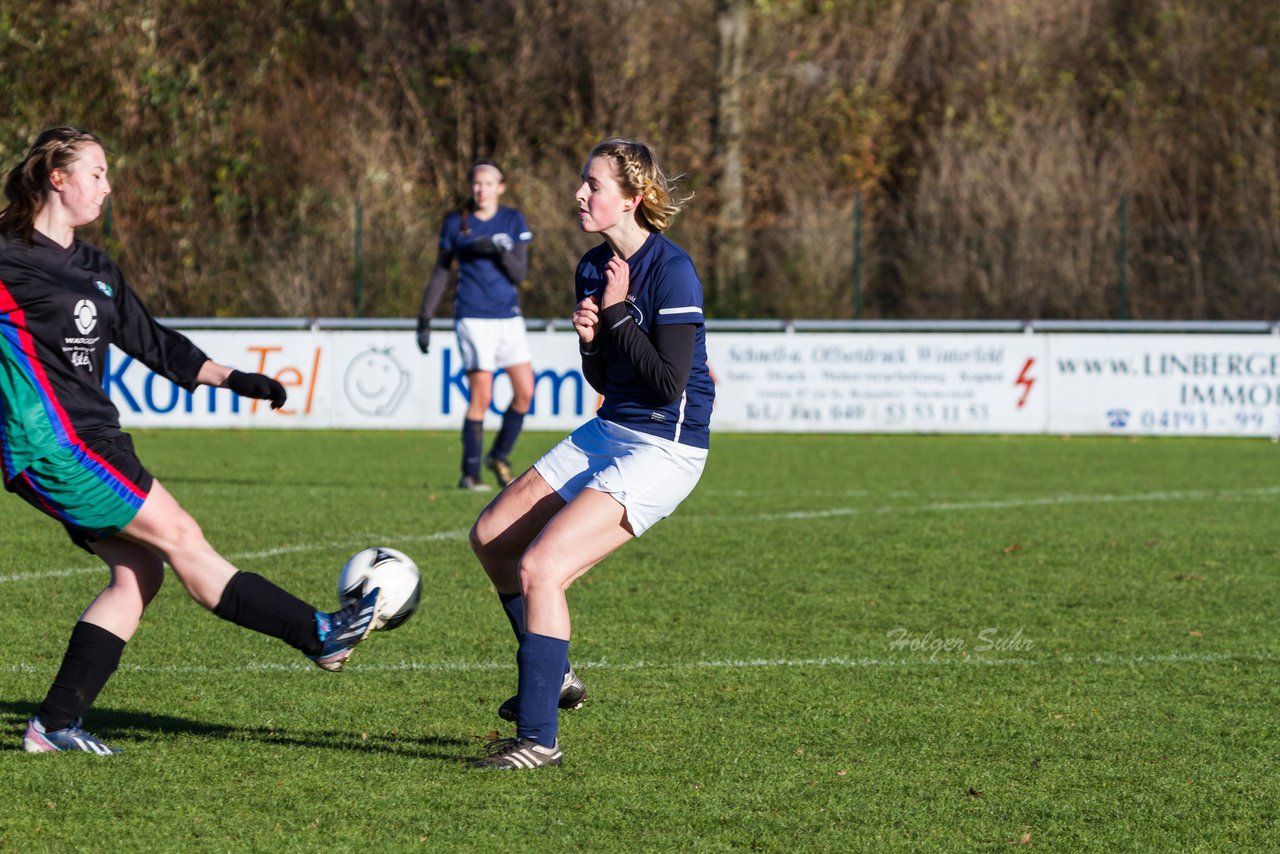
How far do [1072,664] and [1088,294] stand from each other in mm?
17667

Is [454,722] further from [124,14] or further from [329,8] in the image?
[329,8]

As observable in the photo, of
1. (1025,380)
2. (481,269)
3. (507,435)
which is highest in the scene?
(481,269)

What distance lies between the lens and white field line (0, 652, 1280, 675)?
6164 millimetres

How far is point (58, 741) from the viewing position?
16.1 ft

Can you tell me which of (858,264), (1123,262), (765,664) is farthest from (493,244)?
(1123,262)

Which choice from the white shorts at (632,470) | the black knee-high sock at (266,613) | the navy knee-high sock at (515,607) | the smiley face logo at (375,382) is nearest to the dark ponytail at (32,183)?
the black knee-high sock at (266,613)

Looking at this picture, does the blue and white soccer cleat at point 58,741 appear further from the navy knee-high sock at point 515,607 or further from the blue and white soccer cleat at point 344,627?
the navy knee-high sock at point 515,607

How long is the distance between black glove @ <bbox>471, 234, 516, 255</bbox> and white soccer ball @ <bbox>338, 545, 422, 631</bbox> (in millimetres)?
7041

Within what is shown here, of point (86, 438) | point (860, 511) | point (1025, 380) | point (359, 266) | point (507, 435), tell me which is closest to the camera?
point (86, 438)

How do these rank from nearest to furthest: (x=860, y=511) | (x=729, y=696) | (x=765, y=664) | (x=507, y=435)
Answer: (x=729, y=696) → (x=765, y=664) → (x=860, y=511) → (x=507, y=435)

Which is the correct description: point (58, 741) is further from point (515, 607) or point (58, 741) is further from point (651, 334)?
point (651, 334)

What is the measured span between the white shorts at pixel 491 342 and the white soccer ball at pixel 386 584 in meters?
7.10

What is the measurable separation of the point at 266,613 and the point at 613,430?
1.11 metres

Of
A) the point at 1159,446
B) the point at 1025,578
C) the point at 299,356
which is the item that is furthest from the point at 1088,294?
the point at 1025,578
